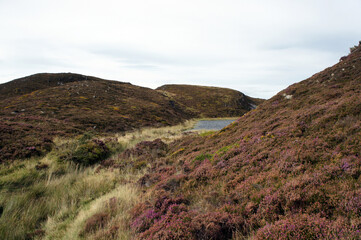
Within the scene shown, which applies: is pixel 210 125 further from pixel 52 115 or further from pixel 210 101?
pixel 210 101

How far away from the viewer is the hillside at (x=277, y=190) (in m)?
3.14

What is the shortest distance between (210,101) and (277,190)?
85745 millimetres

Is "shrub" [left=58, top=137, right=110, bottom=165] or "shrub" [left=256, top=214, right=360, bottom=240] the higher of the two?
Answer: "shrub" [left=256, top=214, right=360, bottom=240]

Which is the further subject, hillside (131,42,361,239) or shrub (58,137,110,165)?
shrub (58,137,110,165)

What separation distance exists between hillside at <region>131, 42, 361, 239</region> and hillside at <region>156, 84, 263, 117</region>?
2524 inches

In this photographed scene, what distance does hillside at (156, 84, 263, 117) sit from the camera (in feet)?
254

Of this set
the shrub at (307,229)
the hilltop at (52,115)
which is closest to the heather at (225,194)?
the shrub at (307,229)

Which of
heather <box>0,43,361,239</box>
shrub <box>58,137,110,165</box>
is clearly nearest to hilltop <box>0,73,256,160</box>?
shrub <box>58,137,110,165</box>

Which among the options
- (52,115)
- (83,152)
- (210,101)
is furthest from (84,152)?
(210,101)

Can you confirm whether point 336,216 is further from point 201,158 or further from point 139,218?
point 201,158

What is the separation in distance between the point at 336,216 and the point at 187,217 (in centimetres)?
306

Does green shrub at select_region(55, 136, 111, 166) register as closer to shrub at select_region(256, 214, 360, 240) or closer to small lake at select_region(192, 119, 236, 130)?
shrub at select_region(256, 214, 360, 240)

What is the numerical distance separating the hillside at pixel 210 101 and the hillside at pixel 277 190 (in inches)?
2524

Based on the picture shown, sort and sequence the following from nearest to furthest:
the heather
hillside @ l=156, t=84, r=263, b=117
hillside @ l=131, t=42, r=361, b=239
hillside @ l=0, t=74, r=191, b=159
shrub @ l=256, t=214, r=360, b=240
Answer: shrub @ l=256, t=214, r=360, b=240, hillside @ l=131, t=42, r=361, b=239, the heather, hillside @ l=0, t=74, r=191, b=159, hillside @ l=156, t=84, r=263, b=117
